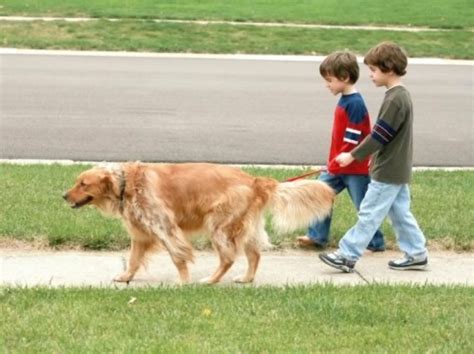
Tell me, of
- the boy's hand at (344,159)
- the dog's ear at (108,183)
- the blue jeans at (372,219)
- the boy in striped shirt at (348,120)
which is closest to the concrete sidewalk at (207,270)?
the blue jeans at (372,219)

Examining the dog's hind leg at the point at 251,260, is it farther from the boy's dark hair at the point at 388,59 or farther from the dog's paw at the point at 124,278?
the boy's dark hair at the point at 388,59

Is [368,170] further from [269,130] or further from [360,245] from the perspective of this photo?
[269,130]

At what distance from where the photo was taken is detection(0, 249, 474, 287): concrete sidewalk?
6688mm

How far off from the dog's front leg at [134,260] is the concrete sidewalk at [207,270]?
7 centimetres

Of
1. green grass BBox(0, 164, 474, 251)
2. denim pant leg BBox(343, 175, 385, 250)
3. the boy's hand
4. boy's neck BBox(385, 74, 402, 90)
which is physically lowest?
green grass BBox(0, 164, 474, 251)

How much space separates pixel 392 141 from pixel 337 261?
0.93 meters

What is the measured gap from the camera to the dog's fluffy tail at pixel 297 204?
22.0 feet

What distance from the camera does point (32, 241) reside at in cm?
736

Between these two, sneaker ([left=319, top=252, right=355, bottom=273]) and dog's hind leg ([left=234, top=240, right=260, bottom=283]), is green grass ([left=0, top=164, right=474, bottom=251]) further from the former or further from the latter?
dog's hind leg ([left=234, top=240, right=260, bottom=283])

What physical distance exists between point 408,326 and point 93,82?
423 inches

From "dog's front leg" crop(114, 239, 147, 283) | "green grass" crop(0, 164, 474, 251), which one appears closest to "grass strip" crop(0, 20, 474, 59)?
"green grass" crop(0, 164, 474, 251)

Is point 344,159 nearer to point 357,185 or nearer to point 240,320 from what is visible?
point 357,185

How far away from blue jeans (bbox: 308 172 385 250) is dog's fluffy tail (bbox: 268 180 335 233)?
0.70m

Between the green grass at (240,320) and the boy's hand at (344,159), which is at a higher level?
the boy's hand at (344,159)
